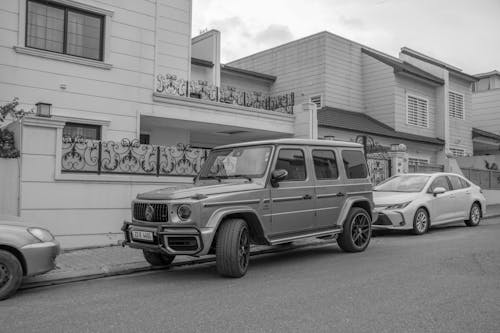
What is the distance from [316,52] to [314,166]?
15742 millimetres

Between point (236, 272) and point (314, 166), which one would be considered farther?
point (314, 166)

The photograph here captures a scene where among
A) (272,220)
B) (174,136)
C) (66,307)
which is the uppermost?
(174,136)

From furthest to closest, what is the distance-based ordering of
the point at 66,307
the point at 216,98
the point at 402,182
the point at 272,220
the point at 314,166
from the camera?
the point at 216,98, the point at 402,182, the point at 314,166, the point at 272,220, the point at 66,307

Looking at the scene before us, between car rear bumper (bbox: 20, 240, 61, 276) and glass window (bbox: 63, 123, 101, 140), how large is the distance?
632 cm

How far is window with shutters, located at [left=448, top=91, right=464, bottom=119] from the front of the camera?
85.8 ft

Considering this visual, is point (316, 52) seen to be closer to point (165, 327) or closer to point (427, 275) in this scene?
point (427, 275)

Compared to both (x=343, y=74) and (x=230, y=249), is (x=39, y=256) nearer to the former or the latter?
(x=230, y=249)

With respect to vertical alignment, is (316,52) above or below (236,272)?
above

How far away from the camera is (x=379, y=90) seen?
76.4 ft

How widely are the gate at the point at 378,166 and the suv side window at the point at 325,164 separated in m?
7.16

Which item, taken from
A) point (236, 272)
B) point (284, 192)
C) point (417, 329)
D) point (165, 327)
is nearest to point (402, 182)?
point (284, 192)

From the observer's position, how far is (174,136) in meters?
16.0

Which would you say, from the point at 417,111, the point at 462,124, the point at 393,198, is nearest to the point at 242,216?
the point at 393,198

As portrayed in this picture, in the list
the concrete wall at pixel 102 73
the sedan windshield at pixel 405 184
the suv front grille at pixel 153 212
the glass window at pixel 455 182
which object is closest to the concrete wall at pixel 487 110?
the glass window at pixel 455 182
